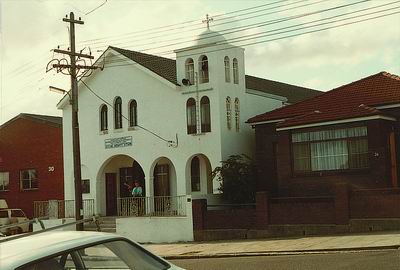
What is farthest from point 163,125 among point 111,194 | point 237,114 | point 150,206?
point 111,194

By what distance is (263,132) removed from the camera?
2856 cm

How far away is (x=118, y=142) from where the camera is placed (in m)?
31.4

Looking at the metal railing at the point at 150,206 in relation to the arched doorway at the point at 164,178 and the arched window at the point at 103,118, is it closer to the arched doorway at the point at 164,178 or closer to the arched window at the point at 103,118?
the arched doorway at the point at 164,178

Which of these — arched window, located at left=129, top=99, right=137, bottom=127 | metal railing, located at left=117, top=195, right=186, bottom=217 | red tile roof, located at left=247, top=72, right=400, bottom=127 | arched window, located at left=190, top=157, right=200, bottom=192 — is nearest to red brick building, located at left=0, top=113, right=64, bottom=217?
arched window, located at left=129, top=99, right=137, bottom=127

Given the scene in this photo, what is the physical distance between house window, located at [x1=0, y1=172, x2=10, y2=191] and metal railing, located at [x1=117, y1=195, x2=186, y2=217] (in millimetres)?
15348

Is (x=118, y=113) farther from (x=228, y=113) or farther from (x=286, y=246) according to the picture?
(x=286, y=246)

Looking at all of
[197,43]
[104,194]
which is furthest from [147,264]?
[104,194]

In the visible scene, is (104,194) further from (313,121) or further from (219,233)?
(313,121)

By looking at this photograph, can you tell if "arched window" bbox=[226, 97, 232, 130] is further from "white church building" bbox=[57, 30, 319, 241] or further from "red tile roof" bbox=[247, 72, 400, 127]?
"red tile roof" bbox=[247, 72, 400, 127]

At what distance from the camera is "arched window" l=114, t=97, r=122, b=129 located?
104 ft

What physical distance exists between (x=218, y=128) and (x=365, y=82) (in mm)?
6945

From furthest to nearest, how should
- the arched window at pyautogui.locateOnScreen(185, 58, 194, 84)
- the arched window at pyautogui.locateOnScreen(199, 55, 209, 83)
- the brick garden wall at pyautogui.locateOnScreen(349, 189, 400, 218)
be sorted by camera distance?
the arched window at pyautogui.locateOnScreen(185, 58, 194, 84) < the arched window at pyautogui.locateOnScreen(199, 55, 209, 83) < the brick garden wall at pyautogui.locateOnScreen(349, 189, 400, 218)

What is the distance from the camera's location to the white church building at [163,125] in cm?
2805

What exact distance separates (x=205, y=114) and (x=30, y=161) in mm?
16512
